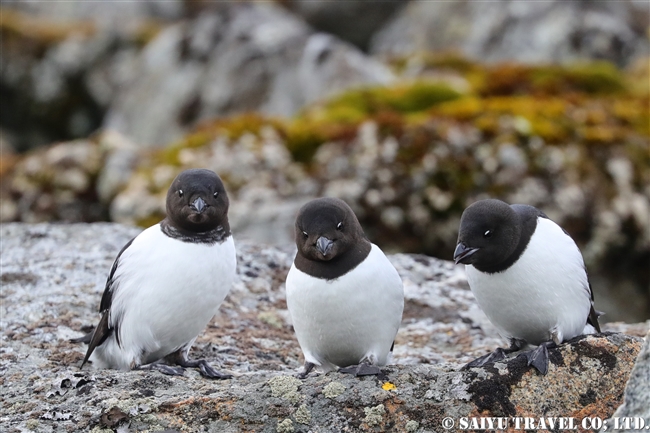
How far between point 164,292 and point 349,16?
29.8 m

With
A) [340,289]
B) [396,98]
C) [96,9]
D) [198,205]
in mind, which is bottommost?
[340,289]

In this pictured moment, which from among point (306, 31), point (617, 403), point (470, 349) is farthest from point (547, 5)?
point (617, 403)

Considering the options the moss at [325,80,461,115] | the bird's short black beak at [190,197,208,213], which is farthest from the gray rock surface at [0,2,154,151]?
the bird's short black beak at [190,197,208,213]

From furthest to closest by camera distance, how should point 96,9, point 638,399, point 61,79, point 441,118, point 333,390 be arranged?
point 96,9 → point 61,79 → point 441,118 → point 333,390 → point 638,399

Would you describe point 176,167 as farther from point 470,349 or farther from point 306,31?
point 306,31

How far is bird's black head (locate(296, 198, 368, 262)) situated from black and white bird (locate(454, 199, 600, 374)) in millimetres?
953

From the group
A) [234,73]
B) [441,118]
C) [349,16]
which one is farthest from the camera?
[349,16]

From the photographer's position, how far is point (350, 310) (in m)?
6.50

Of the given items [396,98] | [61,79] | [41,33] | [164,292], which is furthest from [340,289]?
[41,33]

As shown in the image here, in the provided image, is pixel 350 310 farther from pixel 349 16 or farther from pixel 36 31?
pixel 349 16

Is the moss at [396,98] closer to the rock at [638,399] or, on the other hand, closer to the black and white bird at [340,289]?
the black and white bird at [340,289]

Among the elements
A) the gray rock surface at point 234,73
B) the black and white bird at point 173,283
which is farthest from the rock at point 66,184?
the black and white bird at point 173,283

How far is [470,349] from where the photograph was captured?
26.9 ft

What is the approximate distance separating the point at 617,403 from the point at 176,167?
11.3m
